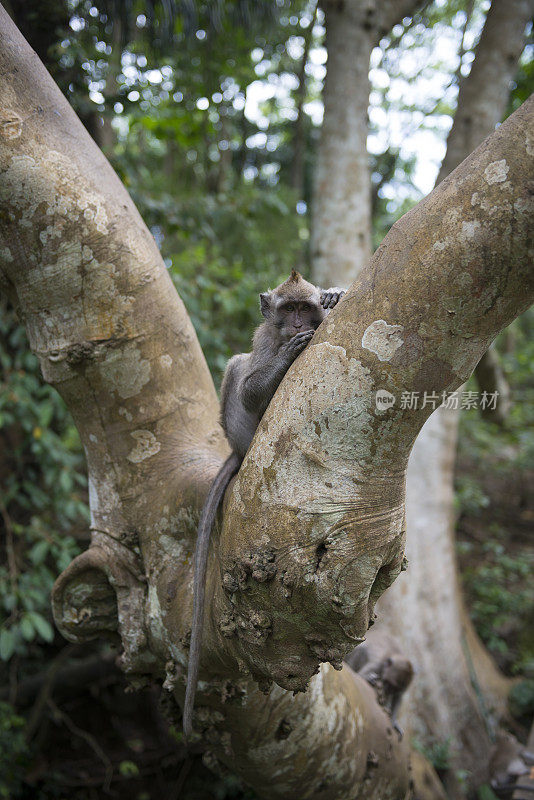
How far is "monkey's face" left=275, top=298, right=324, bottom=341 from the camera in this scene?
2.73m

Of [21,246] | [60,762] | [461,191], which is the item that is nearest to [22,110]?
[21,246]

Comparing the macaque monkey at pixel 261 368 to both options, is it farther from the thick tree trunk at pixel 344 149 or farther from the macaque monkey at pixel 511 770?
the thick tree trunk at pixel 344 149

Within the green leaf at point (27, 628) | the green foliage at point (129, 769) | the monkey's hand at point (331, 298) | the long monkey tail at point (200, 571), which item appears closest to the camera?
the long monkey tail at point (200, 571)

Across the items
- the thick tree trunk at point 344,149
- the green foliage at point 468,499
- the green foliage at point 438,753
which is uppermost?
→ the thick tree trunk at point 344,149

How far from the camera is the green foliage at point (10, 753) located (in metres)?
4.50

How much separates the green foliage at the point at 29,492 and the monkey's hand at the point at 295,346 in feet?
7.87

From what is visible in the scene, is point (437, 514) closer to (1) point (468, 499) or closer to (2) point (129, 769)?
(1) point (468, 499)

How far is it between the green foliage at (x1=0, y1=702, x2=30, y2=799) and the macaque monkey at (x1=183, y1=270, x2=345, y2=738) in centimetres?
339

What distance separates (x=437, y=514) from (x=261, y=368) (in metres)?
4.10

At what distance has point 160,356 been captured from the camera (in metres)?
2.60

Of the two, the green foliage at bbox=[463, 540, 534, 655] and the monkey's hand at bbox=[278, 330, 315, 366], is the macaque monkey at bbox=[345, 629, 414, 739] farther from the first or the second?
the green foliage at bbox=[463, 540, 534, 655]

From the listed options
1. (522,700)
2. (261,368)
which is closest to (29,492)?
(261,368)

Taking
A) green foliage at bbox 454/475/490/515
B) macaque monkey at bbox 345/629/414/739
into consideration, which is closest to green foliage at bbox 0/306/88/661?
macaque monkey at bbox 345/629/414/739

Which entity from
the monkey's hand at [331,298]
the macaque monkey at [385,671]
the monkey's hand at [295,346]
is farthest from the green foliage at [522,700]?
the monkey's hand at [295,346]
